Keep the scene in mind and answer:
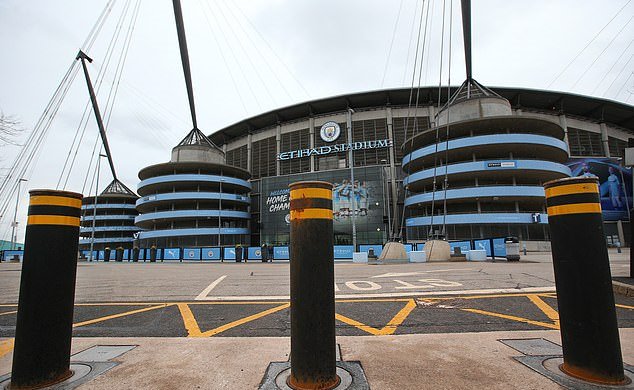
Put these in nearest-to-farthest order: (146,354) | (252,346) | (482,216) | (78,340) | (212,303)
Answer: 1. (146,354)
2. (252,346)
3. (78,340)
4. (212,303)
5. (482,216)

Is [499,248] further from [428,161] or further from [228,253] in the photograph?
[428,161]

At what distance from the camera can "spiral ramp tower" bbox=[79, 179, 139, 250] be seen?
73.3m

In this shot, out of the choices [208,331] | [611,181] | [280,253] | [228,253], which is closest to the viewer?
[208,331]

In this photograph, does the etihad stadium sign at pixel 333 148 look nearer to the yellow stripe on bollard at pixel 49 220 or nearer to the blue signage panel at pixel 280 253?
the blue signage panel at pixel 280 253

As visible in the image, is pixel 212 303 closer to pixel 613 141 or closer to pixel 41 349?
pixel 41 349

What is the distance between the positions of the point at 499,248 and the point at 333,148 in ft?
120

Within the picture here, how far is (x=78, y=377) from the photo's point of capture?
235cm

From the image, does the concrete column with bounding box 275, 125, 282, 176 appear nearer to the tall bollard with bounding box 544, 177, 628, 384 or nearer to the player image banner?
the player image banner

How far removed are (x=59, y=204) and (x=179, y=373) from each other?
5.43 feet

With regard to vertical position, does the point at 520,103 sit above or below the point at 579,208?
above

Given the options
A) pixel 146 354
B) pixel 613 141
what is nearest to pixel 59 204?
pixel 146 354

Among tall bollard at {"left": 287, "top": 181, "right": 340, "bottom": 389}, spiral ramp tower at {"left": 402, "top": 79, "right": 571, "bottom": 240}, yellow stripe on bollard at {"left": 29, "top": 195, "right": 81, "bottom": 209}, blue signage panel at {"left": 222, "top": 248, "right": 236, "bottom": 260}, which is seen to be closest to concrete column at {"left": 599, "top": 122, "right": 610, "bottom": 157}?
spiral ramp tower at {"left": 402, "top": 79, "right": 571, "bottom": 240}

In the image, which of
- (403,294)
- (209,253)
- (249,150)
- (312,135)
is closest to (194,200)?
(249,150)

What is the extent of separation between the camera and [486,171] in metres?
37.9
